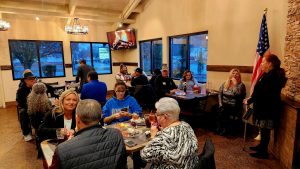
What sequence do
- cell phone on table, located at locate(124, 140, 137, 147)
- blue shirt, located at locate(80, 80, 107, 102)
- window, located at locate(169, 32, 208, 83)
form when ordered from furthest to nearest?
window, located at locate(169, 32, 208, 83) < blue shirt, located at locate(80, 80, 107, 102) < cell phone on table, located at locate(124, 140, 137, 147)

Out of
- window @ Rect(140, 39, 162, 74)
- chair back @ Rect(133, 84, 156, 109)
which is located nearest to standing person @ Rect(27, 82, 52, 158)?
chair back @ Rect(133, 84, 156, 109)

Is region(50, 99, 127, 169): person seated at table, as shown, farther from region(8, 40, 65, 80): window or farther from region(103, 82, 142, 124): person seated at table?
region(8, 40, 65, 80): window

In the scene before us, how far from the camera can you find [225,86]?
392cm

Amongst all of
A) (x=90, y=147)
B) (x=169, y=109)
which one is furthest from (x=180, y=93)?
(x=90, y=147)

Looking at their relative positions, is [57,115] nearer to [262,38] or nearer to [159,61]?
[262,38]

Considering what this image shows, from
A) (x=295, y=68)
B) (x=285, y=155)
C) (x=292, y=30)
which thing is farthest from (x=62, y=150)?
(x=292, y=30)

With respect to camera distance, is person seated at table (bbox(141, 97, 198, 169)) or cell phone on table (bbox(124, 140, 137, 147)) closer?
person seated at table (bbox(141, 97, 198, 169))

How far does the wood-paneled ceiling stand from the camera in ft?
19.5

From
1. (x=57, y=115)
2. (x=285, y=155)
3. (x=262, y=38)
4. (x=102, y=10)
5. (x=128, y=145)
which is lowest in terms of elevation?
(x=285, y=155)

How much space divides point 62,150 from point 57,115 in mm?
1084

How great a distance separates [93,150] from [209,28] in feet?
13.7

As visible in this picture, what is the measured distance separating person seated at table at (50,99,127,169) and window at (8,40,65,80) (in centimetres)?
669

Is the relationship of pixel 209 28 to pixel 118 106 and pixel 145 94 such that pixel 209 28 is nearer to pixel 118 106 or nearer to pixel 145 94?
pixel 145 94

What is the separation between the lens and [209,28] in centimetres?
461
